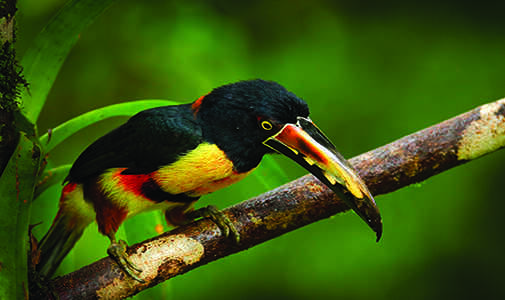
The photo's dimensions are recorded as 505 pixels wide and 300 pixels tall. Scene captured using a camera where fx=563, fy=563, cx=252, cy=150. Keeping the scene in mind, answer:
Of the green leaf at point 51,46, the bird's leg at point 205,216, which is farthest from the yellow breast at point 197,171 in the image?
the green leaf at point 51,46

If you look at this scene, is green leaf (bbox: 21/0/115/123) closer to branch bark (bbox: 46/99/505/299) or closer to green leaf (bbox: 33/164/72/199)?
green leaf (bbox: 33/164/72/199)

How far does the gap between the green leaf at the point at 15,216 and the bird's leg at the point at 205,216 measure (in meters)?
0.46

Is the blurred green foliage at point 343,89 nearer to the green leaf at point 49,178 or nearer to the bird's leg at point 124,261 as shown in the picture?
the green leaf at point 49,178

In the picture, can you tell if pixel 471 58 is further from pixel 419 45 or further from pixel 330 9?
pixel 330 9

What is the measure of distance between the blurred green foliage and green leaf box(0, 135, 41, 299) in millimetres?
1230

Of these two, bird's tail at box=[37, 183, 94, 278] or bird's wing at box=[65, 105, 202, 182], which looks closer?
bird's wing at box=[65, 105, 202, 182]

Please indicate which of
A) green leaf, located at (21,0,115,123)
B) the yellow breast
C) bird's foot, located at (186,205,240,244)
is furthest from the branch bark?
green leaf, located at (21,0,115,123)

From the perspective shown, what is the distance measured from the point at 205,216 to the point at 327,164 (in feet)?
1.35

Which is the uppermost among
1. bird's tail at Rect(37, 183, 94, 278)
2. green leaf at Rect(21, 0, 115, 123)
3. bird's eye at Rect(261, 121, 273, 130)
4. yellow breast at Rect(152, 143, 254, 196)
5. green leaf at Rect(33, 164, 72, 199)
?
green leaf at Rect(21, 0, 115, 123)

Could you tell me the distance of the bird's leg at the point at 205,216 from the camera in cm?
139

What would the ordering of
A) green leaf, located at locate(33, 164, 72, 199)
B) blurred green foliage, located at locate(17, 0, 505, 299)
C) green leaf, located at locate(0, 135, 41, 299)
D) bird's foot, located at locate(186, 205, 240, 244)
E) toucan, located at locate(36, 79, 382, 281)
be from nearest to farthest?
green leaf, located at locate(0, 135, 41, 299)
toucan, located at locate(36, 79, 382, 281)
bird's foot, located at locate(186, 205, 240, 244)
green leaf, located at locate(33, 164, 72, 199)
blurred green foliage, located at locate(17, 0, 505, 299)

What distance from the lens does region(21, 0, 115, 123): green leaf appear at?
4.58 feet

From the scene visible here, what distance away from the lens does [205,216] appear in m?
1.51

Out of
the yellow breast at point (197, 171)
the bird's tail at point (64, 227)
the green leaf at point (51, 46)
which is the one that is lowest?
the bird's tail at point (64, 227)
